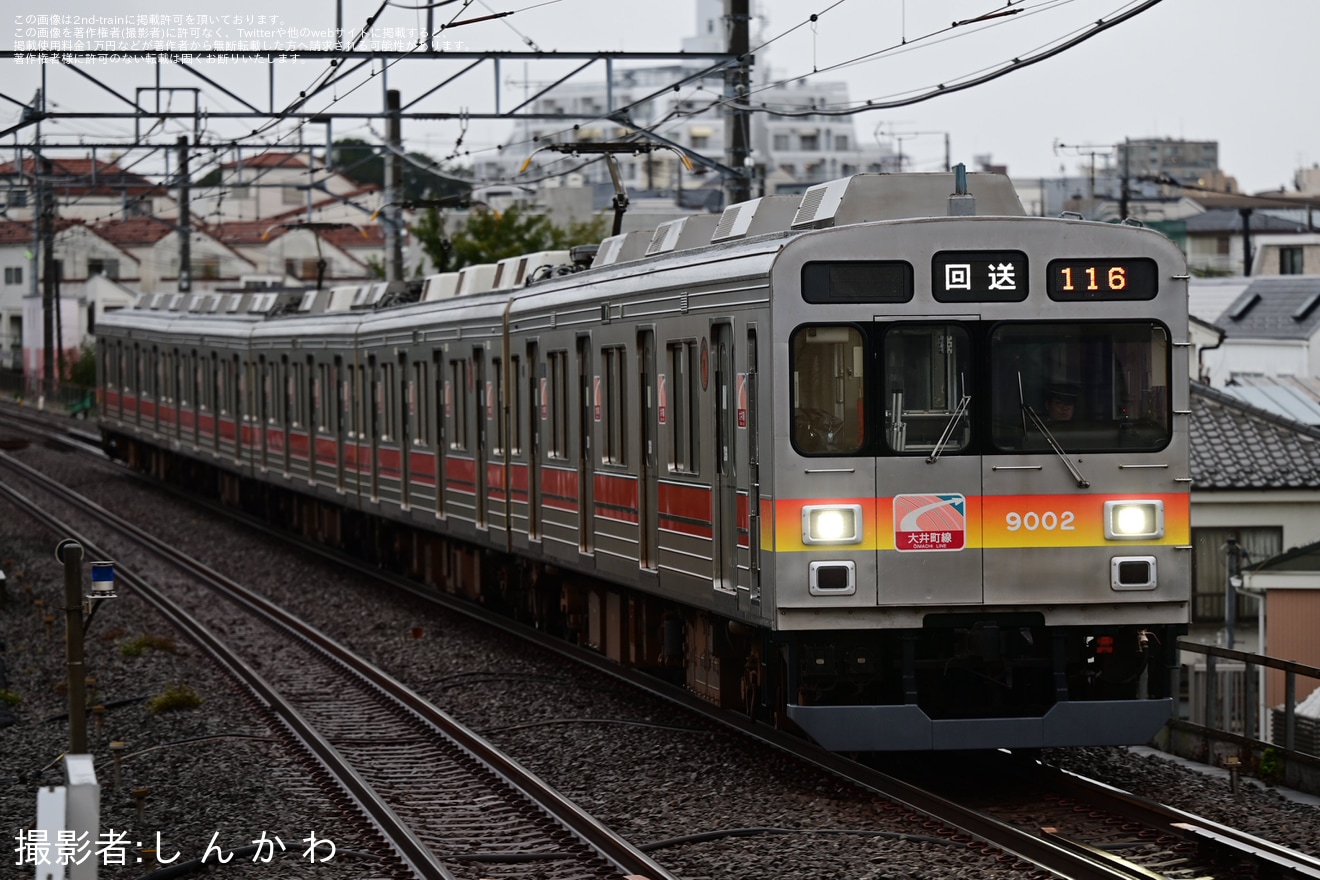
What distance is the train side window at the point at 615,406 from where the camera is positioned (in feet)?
41.3

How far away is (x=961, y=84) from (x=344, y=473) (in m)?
12.0

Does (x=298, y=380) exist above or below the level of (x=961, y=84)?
below

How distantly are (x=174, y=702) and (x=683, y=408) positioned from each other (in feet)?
14.0

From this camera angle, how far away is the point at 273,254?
79.8 m

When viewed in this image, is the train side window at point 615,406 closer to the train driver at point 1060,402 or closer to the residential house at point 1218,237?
the train driver at point 1060,402

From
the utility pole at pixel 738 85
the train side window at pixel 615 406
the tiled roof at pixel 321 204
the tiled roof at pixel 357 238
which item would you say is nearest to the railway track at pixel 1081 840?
the train side window at pixel 615 406

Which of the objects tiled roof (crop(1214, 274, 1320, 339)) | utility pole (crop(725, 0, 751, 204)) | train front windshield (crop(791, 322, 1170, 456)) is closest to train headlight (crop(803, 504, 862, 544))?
train front windshield (crop(791, 322, 1170, 456))

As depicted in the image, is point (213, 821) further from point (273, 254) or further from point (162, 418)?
point (273, 254)

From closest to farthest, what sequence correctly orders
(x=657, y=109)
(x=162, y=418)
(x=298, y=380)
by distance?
(x=298, y=380)
(x=162, y=418)
(x=657, y=109)

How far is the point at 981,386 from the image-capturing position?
9.52 m

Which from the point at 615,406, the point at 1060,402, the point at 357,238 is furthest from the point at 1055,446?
the point at 357,238

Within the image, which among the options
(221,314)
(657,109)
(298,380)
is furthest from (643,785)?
(657,109)

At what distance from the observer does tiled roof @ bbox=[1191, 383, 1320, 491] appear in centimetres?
2178

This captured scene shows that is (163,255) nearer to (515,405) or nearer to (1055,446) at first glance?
(515,405)
